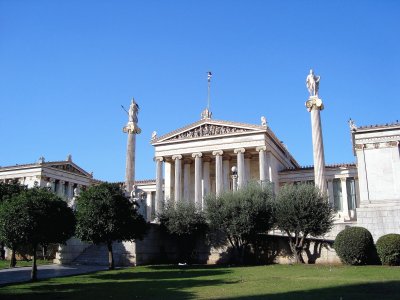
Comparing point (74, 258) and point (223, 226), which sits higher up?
point (223, 226)

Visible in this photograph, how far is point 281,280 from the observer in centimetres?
1916

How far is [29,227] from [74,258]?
12.9 m

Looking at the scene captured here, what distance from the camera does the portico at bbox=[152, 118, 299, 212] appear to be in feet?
164

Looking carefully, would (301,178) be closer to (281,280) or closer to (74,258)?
(74,258)

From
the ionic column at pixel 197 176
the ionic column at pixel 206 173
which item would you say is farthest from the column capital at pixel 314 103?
the ionic column at pixel 206 173

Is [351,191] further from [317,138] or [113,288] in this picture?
[113,288]

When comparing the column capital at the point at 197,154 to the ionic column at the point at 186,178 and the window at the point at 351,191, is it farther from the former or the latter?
the window at the point at 351,191

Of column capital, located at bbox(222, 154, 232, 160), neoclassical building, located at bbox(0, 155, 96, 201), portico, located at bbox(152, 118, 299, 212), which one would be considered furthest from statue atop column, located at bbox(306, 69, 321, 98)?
neoclassical building, located at bbox(0, 155, 96, 201)

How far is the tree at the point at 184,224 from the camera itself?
3356cm

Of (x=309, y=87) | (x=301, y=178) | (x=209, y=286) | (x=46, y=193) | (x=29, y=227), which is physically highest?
(x=309, y=87)

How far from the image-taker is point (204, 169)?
182 feet

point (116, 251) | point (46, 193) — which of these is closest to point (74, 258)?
point (116, 251)

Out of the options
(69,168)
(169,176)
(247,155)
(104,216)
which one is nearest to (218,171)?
(247,155)

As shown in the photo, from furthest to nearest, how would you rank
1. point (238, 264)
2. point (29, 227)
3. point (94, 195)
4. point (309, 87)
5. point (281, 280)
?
point (309, 87), point (238, 264), point (94, 195), point (29, 227), point (281, 280)
